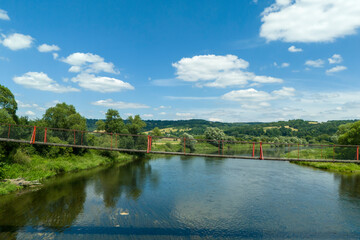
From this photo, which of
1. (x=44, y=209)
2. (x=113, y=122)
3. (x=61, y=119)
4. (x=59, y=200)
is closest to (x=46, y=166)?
(x=59, y=200)

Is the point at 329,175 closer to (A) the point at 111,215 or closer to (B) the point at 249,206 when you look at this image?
(B) the point at 249,206

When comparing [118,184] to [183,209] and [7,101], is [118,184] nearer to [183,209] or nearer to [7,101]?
[183,209]

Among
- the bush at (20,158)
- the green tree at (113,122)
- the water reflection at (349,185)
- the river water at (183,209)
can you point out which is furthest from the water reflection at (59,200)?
the green tree at (113,122)

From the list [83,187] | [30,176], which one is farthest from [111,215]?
[30,176]

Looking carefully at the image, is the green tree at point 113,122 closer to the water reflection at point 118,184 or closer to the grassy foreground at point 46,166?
the grassy foreground at point 46,166

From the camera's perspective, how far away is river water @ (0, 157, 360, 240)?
14977mm

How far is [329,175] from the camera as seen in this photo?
3341 cm

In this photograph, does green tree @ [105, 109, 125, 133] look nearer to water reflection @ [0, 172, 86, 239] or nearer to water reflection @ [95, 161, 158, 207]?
water reflection @ [95, 161, 158, 207]

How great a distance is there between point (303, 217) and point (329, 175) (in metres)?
19.9

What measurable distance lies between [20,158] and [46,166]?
11.4 ft

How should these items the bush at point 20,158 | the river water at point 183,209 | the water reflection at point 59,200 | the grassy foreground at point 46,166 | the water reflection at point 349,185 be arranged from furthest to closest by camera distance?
1. the bush at point 20,158
2. the water reflection at point 349,185
3. the grassy foreground at point 46,166
4. the water reflection at point 59,200
5. the river water at point 183,209

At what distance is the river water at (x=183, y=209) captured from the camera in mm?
14977

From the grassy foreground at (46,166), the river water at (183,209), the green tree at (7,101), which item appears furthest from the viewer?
the green tree at (7,101)

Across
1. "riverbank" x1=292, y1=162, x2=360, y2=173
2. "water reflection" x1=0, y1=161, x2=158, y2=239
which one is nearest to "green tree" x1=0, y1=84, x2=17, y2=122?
"water reflection" x1=0, y1=161, x2=158, y2=239
